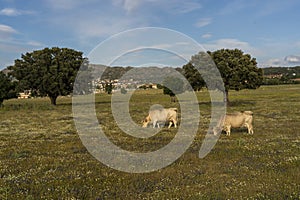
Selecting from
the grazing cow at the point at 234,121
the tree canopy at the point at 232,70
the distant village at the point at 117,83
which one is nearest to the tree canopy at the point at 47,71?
the distant village at the point at 117,83

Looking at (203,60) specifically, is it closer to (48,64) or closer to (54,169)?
(48,64)

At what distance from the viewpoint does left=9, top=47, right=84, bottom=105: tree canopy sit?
71.8 metres

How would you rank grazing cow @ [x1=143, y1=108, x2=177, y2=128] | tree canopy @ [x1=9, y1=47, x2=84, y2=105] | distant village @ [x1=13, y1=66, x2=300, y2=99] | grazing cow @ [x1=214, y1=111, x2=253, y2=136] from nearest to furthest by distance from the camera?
grazing cow @ [x1=214, y1=111, x2=253, y2=136] → grazing cow @ [x1=143, y1=108, x2=177, y2=128] → distant village @ [x1=13, y1=66, x2=300, y2=99] → tree canopy @ [x1=9, y1=47, x2=84, y2=105]

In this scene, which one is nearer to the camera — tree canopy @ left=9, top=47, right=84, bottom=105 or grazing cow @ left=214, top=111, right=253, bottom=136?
grazing cow @ left=214, top=111, right=253, bottom=136

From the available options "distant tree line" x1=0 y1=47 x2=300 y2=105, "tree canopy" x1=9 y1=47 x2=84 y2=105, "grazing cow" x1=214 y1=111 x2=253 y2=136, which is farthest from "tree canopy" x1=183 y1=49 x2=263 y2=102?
"grazing cow" x1=214 y1=111 x2=253 y2=136

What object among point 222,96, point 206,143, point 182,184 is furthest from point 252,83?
point 182,184

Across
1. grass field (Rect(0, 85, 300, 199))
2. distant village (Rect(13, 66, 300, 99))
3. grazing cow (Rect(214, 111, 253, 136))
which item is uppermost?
distant village (Rect(13, 66, 300, 99))

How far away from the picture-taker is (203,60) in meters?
64.3

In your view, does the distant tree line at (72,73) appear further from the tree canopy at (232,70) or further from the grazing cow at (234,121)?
the grazing cow at (234,121)

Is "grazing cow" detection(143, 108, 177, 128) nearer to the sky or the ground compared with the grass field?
nearer to the sky

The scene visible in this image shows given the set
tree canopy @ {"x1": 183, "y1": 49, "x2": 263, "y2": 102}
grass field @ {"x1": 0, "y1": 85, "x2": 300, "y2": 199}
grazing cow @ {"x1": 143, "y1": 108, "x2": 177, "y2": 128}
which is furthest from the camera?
tree canopy @ {"x1": 183, "y1": 49, "x2": 263, "y2": 102}

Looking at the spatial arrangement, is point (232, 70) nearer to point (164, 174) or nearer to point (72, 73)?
point (72, 73)

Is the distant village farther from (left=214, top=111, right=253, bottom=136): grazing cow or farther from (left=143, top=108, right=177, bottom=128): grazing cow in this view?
(left=214, top=111, right=253, bottom=136): grazing cow

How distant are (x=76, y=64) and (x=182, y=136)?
58.9m
